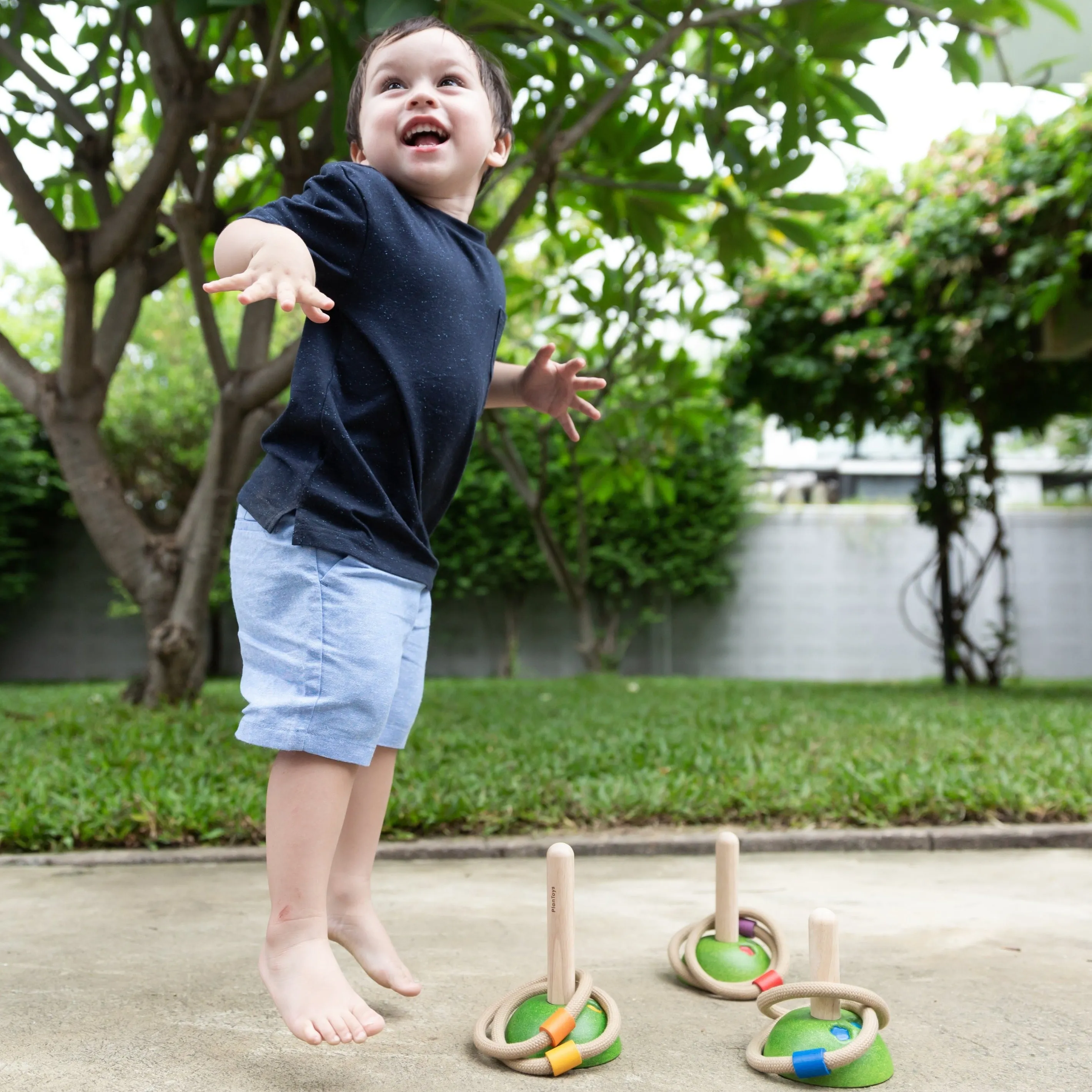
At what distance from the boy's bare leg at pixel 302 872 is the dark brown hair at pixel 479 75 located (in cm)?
95

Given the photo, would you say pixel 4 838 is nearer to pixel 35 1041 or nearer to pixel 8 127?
pixel 35 1041

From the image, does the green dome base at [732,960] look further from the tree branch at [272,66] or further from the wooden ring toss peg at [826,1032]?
the tree branch at [272,66]

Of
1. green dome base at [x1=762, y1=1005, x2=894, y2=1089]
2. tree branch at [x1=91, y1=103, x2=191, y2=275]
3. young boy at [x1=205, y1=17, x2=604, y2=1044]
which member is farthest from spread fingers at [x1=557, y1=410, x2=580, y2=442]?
tree branch at [x1=91, y1=103, x2=191, y2=275]

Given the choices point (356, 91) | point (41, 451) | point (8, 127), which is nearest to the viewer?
point (356, 91)

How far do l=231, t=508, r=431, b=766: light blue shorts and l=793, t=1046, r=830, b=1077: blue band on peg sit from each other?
2.12 feet

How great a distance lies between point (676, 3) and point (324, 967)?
10.9 feet

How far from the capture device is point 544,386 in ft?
5.65

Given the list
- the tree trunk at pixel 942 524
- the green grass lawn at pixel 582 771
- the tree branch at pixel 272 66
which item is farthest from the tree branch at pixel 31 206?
the tree trunk at pixel 942 524

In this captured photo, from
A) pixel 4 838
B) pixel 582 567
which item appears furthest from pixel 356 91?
pixel 582 567

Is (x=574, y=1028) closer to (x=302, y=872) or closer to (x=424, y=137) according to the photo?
(x=302, y=872)

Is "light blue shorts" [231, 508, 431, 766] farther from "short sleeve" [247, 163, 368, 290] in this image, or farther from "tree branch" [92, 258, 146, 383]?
"tree branch" [92, 258, 146, 383]

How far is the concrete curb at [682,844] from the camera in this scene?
247 centimetres

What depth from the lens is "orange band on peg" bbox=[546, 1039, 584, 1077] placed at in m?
1.20

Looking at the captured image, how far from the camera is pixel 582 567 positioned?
786cm
